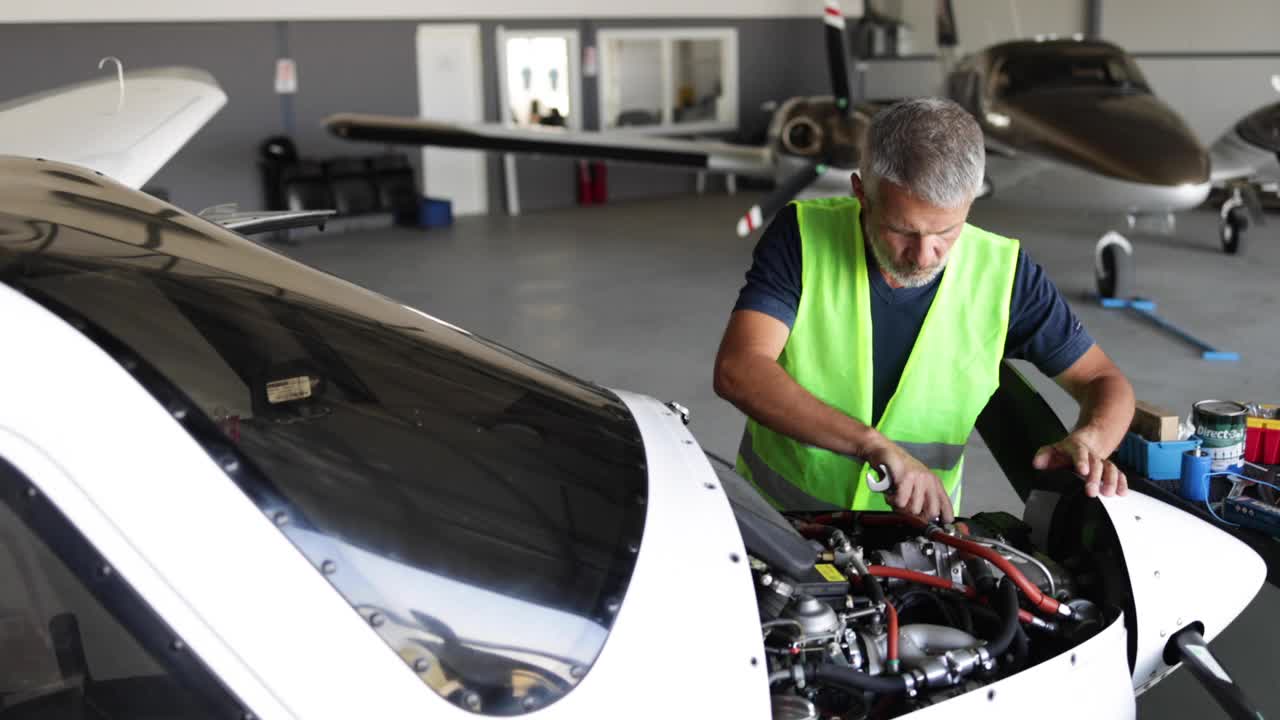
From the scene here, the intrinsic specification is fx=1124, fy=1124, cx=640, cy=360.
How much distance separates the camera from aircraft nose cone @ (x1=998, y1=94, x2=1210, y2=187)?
909 cm

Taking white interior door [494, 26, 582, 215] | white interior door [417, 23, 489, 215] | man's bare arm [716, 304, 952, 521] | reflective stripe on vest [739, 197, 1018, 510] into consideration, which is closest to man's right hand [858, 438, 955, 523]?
man's bare arm [716, 304, 952, 521]

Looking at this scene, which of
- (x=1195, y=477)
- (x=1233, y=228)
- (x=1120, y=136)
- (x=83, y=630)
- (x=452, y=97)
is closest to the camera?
(x=83, y=630)

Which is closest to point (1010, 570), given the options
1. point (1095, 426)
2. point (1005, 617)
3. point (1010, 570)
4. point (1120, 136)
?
point (1010, 570)

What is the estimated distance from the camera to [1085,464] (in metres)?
2.08

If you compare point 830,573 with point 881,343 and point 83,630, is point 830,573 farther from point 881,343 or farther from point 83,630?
point 83,630

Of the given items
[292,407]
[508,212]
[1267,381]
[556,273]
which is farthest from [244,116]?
[292,407]

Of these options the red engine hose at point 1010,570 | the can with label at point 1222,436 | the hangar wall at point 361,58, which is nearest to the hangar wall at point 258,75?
the hangar wall at point 361,58

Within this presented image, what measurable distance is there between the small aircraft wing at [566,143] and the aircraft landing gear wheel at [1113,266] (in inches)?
145

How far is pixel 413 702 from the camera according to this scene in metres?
1.26

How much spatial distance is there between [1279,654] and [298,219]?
10.9 feet

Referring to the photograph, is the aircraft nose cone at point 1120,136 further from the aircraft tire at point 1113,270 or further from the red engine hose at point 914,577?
the red engine hose at point 914,577

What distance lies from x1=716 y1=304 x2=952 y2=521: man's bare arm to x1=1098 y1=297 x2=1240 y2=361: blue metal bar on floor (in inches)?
232

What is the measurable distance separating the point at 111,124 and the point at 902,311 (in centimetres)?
355

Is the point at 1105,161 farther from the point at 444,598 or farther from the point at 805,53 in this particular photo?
the point at 805,53
